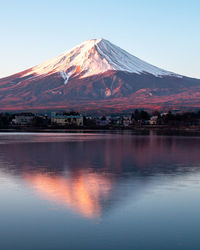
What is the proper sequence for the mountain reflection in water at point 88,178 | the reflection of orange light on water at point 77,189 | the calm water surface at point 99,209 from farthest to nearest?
the mountain reflection in water at point 88,178
the reflection of orange light on water at point 77,189
the calm water surface at point 99,209

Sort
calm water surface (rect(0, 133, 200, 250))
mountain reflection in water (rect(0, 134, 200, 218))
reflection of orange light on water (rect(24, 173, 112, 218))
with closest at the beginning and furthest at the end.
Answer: calm water surface (rect(0, 133, 200, 250)) < reflection of orange light on water (rect(24, 173, 112, 218)) < mountain reflection in water (rect(0, 134, 200, 218))

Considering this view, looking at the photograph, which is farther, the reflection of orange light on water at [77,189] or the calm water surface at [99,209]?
the reflection of orange light on water at [77,189]

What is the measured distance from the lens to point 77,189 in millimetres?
15867

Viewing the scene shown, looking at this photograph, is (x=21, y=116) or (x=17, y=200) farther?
(x=21, y=116)

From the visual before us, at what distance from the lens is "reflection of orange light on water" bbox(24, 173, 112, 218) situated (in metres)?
12.8

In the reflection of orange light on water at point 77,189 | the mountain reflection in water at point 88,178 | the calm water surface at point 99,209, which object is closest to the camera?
the calm water surface at point 99,209

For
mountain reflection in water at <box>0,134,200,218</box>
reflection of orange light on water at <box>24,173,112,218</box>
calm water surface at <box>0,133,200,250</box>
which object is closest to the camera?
calm water surface at <box>0,133,200,250</box>

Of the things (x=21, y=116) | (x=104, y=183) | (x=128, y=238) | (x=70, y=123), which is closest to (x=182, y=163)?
(x=104, y=183)

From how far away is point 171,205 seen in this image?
43.4 ft

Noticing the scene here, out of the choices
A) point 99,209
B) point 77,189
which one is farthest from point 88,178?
point 99,209

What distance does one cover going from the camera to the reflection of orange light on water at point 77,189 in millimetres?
12836

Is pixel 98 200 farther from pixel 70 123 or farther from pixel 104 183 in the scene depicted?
pixel 70 123

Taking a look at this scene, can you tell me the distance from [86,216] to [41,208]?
1.63 meters

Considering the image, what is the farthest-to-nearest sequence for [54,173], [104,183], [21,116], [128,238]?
[21,116] → [54,173] → [104,183] → [128,238]
